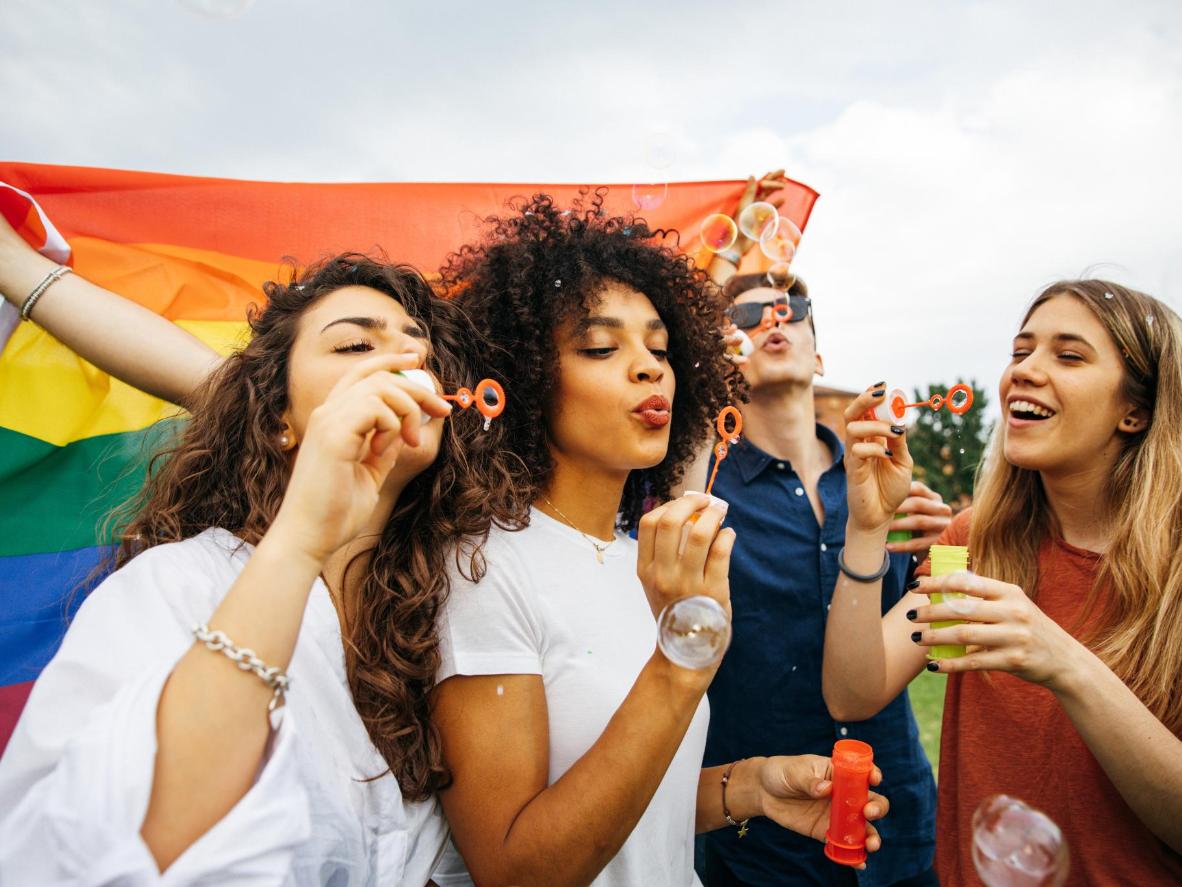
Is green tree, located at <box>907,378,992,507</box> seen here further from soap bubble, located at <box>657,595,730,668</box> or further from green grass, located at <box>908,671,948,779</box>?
soap bubble, located at <box>657,595,730,668</box>

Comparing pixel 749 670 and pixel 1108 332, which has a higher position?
pixel 1108 332

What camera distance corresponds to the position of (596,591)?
188cm

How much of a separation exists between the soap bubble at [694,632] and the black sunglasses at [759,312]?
2027mm

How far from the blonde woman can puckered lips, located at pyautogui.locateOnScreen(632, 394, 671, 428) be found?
661mm

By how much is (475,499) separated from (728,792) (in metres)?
1.19

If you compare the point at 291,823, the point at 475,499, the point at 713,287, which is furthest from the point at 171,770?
the point at 713,287

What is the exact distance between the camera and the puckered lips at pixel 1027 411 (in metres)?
2.20

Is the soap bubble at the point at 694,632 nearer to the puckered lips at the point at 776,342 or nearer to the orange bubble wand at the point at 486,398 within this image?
the orange bubble wand at the point at 486,398

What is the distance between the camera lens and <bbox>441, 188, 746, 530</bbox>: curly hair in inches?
84.9

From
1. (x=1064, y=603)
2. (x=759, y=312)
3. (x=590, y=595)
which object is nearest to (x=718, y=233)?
(x=759, y=312)

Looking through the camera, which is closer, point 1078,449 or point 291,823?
point 291,823

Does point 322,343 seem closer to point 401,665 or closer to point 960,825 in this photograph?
point 401,665

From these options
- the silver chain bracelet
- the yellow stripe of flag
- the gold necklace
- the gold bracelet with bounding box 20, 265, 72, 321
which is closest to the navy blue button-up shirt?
the gold necklace

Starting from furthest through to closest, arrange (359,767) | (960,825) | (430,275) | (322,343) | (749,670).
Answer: (430,275)
(749,670)
(960,825)
(322,343)
(359,767)
